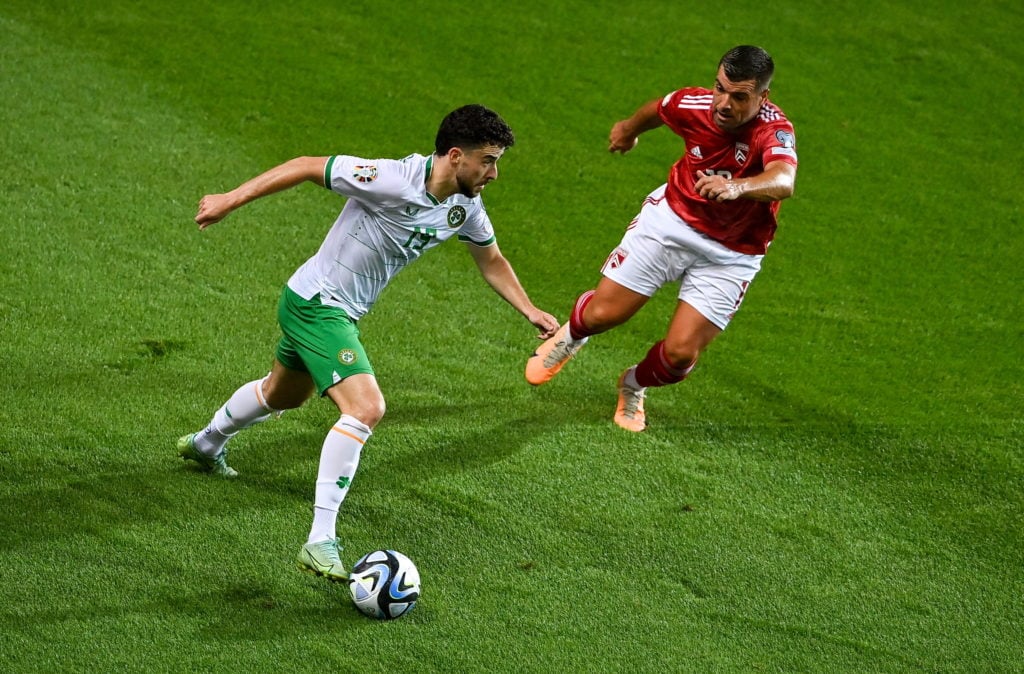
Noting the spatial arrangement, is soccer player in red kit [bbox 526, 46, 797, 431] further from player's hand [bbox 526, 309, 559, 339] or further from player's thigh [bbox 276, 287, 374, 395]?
player's thigh [bbox 276, 287, 374, 395]

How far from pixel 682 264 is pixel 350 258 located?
6.00 ft

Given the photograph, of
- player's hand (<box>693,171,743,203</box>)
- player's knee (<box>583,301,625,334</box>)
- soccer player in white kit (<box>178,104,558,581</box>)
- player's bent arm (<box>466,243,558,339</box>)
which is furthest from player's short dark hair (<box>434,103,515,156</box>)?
player's knee (<box>583,301,625,334</box>)

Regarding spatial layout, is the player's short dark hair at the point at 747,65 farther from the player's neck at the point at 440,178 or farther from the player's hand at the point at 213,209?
the player's hand at the point at 213,209

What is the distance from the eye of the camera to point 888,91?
34.9ft

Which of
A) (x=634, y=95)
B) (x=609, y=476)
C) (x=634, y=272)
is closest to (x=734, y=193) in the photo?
(x=634, y=272)

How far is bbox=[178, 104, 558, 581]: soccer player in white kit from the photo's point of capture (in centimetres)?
455

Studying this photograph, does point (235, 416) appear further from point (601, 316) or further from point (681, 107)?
point (681, 107)

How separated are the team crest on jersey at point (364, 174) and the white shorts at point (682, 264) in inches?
67.6

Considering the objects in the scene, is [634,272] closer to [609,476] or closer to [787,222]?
[609,476]

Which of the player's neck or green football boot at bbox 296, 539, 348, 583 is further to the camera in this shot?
the player's neck

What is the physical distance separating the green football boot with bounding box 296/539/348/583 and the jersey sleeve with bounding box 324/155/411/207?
1.38 metres

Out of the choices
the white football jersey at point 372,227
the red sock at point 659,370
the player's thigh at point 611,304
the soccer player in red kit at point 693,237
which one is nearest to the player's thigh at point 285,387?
the white football jersey at point 372,227

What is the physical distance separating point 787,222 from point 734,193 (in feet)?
12.9

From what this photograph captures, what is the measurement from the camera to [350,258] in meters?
4.82
